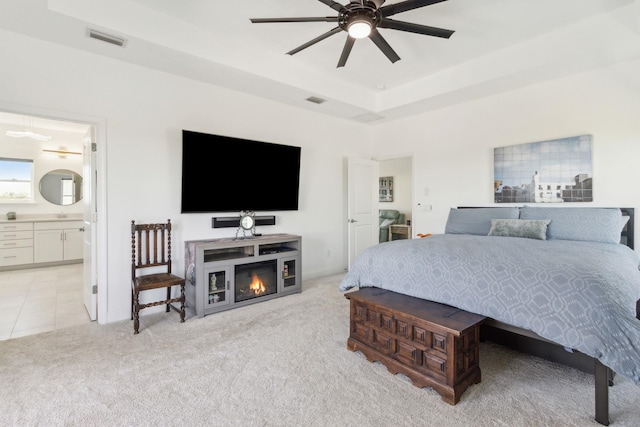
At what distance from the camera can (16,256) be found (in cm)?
532

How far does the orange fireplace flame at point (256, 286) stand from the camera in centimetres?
370

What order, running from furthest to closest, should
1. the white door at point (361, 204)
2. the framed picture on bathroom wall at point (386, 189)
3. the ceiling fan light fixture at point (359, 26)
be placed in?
1. the framed picture on bathroom wall at point (386, 189)
2. the white door at point (361, 204)
3. the ceiling fan light fixture at point (359, 26)

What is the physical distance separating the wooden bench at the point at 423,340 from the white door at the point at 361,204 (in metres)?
2.80

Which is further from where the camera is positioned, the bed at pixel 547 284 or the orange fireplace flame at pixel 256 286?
the orange fireplace flame at pixel 256 286

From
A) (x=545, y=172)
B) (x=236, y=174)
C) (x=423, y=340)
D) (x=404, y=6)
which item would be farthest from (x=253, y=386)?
(x=545, y=172)

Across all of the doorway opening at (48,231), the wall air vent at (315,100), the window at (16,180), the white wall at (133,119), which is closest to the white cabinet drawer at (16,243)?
the doorway opening at (48,231)

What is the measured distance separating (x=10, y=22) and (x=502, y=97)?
5098mm

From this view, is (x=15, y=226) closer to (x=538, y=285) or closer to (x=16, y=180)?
(x=16, y=180)

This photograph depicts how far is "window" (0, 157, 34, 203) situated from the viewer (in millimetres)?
5621

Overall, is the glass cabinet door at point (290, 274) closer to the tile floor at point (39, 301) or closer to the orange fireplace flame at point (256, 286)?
the orange fireplace flame at point (256, 286)

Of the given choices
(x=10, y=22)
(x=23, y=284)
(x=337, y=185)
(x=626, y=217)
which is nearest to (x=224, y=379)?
(x=10, y=22)

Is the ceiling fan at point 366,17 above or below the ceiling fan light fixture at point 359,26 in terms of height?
above

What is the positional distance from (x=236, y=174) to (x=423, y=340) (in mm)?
2855

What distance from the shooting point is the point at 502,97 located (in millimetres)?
4035
